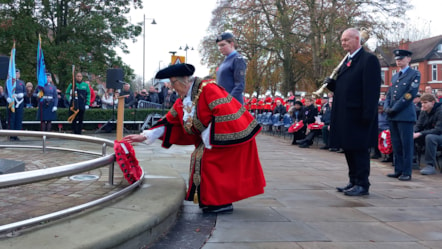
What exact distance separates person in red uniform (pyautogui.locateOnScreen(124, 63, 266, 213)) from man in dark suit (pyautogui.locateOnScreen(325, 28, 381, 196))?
56.7 inches

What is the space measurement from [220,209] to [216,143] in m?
0.67

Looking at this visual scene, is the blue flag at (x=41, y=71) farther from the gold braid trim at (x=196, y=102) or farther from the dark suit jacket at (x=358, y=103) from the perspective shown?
the dark suit jacket at (x=358, y=103)

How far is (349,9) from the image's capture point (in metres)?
23.7

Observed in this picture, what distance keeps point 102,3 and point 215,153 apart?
20369mm

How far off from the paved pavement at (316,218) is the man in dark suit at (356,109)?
15.3 inches

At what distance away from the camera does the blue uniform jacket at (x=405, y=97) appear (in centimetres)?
621

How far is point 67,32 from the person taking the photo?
2130cm

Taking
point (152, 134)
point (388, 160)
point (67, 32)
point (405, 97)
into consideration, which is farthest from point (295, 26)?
point (152, 134)

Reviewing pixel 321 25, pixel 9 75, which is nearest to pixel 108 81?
pixel 9 75

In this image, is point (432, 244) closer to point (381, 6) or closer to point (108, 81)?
point (108, 81)

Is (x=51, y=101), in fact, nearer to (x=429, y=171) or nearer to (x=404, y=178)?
(x=404, y=178)

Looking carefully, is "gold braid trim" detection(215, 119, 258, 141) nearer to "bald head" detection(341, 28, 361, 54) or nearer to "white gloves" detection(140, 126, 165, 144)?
"white gloves" detection(140, 126, 165, 144)

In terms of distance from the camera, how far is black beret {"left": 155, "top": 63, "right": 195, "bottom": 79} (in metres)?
3.86

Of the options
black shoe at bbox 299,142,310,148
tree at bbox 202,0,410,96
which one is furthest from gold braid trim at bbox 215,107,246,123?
tree at bbox 202,0,410,96
